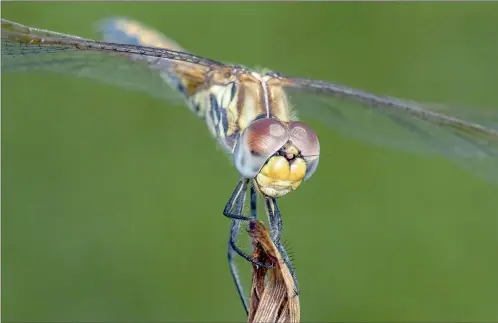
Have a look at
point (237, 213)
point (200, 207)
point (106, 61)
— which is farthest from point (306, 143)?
point (200, 207)

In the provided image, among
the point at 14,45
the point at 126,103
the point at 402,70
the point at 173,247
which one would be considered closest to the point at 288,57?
the point at 402,70

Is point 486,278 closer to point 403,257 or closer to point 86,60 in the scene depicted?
point 403,257

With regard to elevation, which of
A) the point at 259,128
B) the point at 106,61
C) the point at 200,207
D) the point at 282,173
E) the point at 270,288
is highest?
the point at 106,61

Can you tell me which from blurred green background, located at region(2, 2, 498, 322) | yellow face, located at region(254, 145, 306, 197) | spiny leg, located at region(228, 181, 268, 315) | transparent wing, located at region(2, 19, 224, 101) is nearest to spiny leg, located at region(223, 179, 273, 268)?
spiny leg, located at region(228, 181, 268, 315)

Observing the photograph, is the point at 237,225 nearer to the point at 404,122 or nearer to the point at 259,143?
the point at 259,143

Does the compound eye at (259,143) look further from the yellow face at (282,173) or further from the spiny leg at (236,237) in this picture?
the spiny leg at (236,237)

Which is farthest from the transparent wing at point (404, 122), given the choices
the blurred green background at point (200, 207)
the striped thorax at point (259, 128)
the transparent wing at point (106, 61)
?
the blurred green background at point (200, 207)
